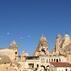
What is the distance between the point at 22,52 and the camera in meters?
143

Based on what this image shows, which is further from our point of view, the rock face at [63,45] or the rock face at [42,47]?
the rock face at [42,47]

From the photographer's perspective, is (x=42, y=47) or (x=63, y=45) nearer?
(x=42, y=47)

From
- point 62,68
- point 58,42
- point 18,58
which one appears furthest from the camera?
point 58,42

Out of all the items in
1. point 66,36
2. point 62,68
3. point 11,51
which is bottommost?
point 62,68

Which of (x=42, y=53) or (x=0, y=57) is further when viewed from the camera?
(x=42, y=53)

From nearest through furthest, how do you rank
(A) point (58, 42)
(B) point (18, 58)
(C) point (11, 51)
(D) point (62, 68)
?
1. (D) point (62, 68)
2. (C) point (11, 51)
3. (B) point (18, 58)
4. (A) point (58, 42)

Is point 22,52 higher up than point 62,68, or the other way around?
point 22,52

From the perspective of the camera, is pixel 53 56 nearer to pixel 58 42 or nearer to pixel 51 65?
pixel 51 65

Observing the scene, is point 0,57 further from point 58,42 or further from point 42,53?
Result: point 58,42

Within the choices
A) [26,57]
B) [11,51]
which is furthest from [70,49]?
[11,51]

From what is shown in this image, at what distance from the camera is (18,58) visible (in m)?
140

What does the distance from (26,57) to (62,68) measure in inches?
1244

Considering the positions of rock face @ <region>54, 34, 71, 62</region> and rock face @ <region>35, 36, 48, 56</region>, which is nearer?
rock face @ <region>54, 34, 71, 62</region>

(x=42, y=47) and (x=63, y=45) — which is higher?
(x=63, y=45)
